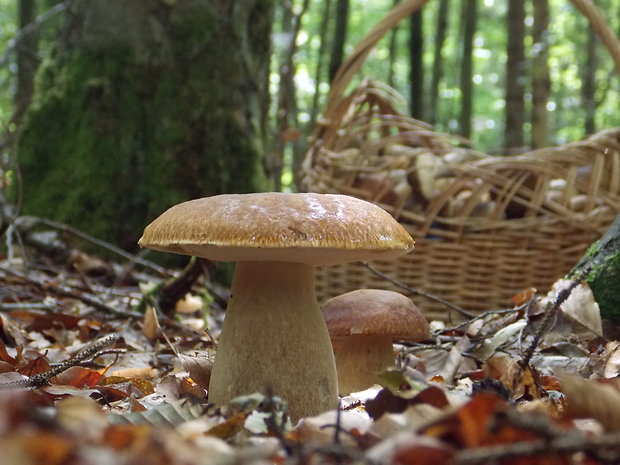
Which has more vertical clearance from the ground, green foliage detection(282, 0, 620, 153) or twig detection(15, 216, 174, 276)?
green foliage detection(282, 0, 620, 153)

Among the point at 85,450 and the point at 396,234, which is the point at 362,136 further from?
the point at 85,450

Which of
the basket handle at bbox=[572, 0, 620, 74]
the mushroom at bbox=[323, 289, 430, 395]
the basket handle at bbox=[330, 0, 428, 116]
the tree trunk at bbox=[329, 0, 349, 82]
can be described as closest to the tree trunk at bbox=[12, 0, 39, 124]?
the tree trunk at bbox=[329, 0, 349, 82]

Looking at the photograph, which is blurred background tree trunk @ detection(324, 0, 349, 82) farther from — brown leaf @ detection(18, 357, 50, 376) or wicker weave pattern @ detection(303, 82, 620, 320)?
brown leaf @ detection(18, 357, 50, 376)

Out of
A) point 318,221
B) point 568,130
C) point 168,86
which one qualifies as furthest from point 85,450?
point 568,130

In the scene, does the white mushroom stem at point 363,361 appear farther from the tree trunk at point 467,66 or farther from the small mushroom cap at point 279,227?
the tree trunk at point 467,66

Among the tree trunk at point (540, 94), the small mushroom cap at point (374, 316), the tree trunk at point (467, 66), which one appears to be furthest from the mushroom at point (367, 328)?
the tree trunk at point (467, 66)

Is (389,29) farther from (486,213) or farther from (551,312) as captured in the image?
(551,312)

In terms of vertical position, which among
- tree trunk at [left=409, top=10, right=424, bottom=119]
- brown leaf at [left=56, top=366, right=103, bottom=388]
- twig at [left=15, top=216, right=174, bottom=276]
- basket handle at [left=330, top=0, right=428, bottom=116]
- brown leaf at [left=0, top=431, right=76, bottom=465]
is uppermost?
tree trunk at [left=409, top=10, right=424, bottom=119]
